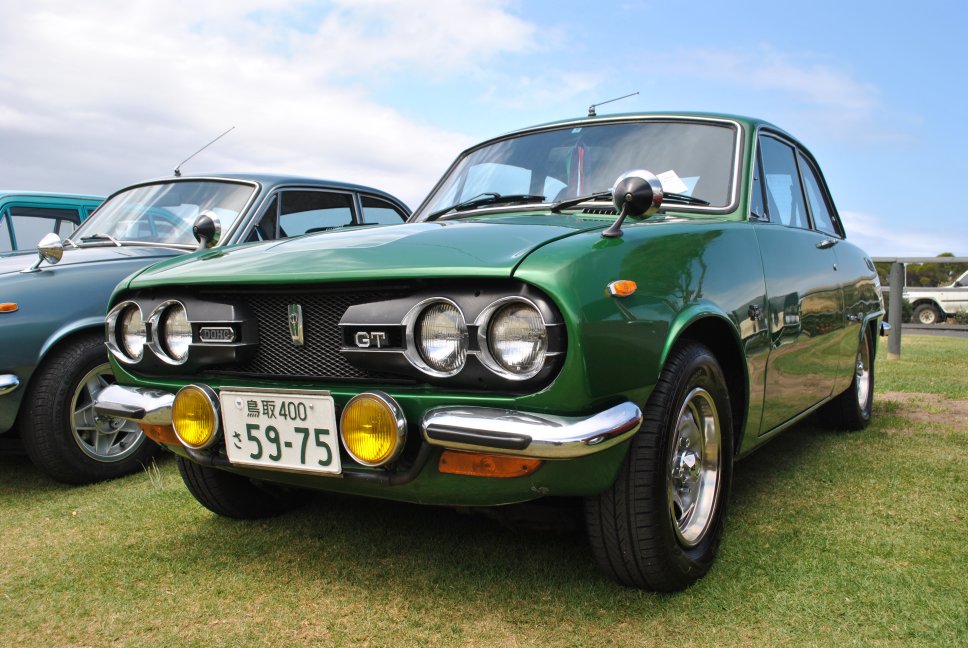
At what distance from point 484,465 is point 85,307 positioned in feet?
8.80

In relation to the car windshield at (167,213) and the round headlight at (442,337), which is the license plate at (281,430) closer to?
the round headlight at (442,337)

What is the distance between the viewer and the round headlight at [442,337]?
6.41 ft

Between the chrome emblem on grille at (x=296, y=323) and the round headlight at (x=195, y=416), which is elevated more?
the chrome emblem on grille at (x=296, y=323)

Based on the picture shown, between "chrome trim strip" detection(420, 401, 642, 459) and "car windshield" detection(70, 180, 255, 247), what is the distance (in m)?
2.87

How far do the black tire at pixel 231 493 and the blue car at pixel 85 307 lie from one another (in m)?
1.10

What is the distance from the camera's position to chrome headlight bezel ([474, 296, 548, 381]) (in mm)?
1859

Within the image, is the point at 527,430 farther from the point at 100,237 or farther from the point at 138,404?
the point at 100,237

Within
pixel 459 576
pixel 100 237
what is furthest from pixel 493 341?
pixel 100 237

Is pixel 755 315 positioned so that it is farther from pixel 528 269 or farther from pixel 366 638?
pixel 366 638

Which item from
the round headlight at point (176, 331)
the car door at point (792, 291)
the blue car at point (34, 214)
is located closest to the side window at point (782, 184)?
the car door at point (792, 291)

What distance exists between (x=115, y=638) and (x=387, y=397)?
3.29 feet

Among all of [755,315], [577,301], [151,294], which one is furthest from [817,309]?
[151,294]

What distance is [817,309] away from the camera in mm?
3373

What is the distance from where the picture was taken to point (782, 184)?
11.7ft
